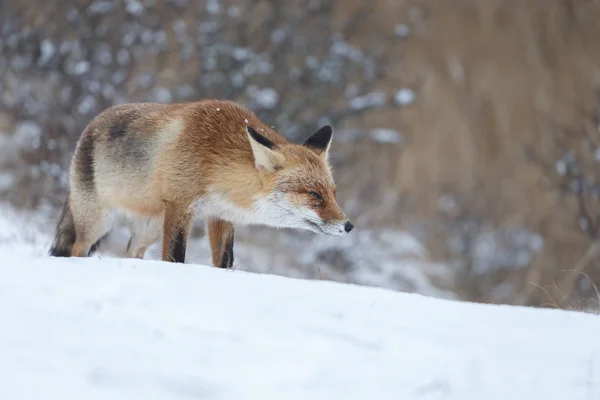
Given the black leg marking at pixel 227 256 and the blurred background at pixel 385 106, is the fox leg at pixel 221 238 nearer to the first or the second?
the black leg marking at pixel 227 256

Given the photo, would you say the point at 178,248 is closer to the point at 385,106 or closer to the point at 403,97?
the point at 403,97

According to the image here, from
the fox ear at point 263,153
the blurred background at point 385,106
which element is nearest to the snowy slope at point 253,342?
the fox ear at point 263,153

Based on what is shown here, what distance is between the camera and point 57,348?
8.55ft

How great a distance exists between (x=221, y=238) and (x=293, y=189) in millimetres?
643

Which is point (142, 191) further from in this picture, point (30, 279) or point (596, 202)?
point (596, 202)

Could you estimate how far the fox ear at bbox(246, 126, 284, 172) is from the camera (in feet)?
15.5

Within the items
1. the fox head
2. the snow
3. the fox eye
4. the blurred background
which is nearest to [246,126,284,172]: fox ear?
the fox head

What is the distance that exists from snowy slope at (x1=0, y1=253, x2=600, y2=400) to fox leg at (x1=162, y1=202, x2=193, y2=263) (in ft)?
3.76

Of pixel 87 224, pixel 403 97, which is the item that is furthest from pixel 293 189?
pixel 403 97

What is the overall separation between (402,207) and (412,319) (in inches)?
275

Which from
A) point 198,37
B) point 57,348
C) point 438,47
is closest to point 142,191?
point 57,348

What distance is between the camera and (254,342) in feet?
9.23

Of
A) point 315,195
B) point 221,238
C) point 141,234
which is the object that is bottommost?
point 141,234

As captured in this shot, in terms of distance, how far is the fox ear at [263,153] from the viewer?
4.74 metres
